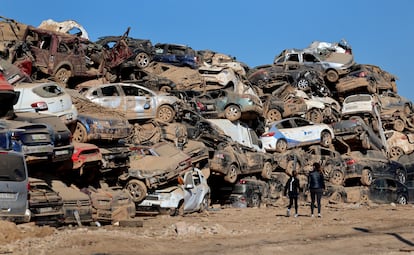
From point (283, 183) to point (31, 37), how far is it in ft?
39.7

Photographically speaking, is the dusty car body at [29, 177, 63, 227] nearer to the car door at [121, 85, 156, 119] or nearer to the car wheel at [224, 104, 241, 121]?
the car door at [121, 85, 156, 119]

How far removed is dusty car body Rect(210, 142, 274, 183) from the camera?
78.6ft

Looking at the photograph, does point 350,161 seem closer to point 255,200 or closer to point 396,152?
point 255,200

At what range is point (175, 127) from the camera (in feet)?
78.8

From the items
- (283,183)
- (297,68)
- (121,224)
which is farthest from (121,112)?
(297,68)

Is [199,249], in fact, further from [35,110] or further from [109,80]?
[109,80]

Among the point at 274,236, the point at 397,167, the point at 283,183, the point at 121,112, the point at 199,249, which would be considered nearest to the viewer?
the point at 199,249

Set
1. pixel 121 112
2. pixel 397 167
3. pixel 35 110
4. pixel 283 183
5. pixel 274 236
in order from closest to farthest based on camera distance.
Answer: pixel 274 236 → pixel 35 110 → pixel 121 112 → pixel 283 183 → pixel 397 167

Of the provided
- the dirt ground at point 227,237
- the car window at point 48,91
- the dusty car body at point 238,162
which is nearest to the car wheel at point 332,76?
the dusty car body at point 238,162

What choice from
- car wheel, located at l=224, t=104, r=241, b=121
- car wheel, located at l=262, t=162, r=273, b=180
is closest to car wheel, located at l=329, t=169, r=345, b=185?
car wheel, located at l=262, t=162, r=273, b=180

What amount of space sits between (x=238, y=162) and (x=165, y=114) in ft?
11.2

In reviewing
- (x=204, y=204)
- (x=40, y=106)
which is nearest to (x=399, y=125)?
(x=204, y=204)

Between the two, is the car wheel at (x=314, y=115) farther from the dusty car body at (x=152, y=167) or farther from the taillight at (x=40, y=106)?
the taillight at (x=40, y=106)

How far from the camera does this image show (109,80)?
3309 centimetres
